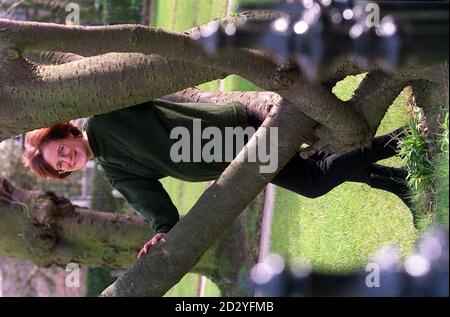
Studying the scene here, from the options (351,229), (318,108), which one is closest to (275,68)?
(318,108)

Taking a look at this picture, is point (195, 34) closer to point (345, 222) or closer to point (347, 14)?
point (347, 14)

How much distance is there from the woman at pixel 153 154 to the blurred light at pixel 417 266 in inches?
73.3

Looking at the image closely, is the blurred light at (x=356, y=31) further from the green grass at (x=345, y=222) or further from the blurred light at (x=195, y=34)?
the green grass at (x=345, y=222)

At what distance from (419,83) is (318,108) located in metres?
0.78

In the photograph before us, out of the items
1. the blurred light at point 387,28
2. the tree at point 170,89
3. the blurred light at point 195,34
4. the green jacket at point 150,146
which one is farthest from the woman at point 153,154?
the blurred light at point 387,28

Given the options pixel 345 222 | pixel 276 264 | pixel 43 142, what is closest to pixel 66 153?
pixel 43 142

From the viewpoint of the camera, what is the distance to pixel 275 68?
256 centimetres

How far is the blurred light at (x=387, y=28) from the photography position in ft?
4.90

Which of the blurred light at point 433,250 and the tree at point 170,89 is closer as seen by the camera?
the blurred light at point 433,250

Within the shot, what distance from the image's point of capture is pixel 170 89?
8.83 feet

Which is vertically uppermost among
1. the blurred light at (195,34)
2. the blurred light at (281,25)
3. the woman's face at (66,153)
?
the blurred light at (195,34)

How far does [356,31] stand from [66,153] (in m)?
2.09

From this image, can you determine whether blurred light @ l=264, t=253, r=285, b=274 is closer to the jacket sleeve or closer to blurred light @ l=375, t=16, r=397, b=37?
blurred light @ l=375, t=16, r=397, b=37

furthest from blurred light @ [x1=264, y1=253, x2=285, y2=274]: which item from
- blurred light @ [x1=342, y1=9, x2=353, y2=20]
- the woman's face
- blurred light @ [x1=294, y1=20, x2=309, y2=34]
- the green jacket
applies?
the woman's face
